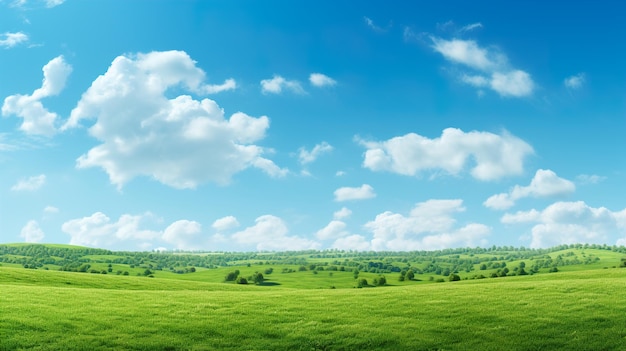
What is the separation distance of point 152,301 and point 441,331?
21.6m

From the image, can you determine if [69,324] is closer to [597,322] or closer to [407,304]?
[407,304]

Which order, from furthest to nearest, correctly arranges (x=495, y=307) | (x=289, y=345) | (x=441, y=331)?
(x=495, y=307)
(x=441, y=331)
(x=289, y=345)

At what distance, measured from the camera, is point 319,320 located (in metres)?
37.8

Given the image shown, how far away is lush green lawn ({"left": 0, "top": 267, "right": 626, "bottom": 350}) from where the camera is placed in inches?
1319

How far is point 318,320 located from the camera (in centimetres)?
3784

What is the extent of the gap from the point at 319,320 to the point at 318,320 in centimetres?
7

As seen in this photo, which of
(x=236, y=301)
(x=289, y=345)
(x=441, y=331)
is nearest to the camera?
(x=289, y=345)

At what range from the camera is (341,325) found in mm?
36750

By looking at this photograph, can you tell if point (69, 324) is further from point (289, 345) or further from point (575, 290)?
point (575, 290)

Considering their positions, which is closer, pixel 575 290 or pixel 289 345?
pixel 289 345

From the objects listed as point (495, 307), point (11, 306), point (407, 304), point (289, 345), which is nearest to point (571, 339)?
point (495, 307)

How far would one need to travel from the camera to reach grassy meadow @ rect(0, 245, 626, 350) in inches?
1319

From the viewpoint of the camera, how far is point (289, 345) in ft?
110

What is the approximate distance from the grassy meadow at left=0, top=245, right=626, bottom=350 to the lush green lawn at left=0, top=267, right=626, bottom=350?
0.07 meters
